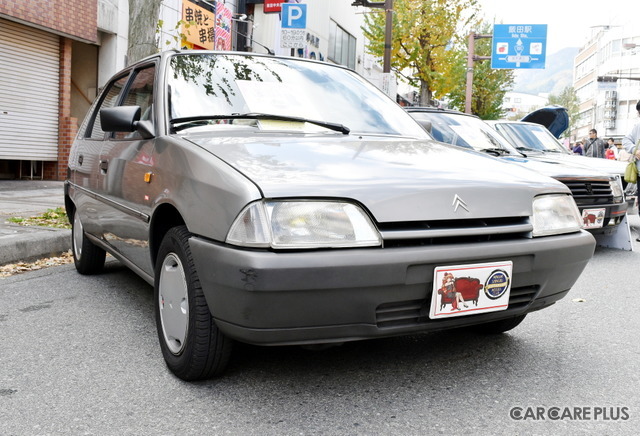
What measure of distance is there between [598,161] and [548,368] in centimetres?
547

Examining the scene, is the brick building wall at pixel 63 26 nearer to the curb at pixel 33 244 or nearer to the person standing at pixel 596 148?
the curb at pixel 33 244

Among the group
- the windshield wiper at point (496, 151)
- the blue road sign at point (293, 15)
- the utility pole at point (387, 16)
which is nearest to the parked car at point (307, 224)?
the windshield wiper at point (496, 151)

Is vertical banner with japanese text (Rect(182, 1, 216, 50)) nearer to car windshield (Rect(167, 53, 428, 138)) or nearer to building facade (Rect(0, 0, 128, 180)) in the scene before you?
building facade (Rect(0, 0, 128, 180))

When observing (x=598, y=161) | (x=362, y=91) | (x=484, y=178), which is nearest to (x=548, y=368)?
(x=484, y=178)

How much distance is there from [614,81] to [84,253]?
260 feet

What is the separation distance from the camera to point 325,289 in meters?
2.06

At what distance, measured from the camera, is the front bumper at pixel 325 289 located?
6.70 feet

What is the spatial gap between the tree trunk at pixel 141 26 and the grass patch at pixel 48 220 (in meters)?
1.98

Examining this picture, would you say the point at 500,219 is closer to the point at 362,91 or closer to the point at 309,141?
the point at 309,141

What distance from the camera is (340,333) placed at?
2.18 metres

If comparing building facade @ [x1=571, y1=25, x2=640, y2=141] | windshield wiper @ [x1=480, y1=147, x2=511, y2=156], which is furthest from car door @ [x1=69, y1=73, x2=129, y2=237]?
building facade @ [x1=571, y1=25, x2=640, y2=141]

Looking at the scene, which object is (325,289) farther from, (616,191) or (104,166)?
(616,191)

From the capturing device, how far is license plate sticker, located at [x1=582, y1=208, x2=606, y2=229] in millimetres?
5805

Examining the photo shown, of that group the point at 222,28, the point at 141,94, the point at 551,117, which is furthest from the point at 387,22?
the point at 141,94
